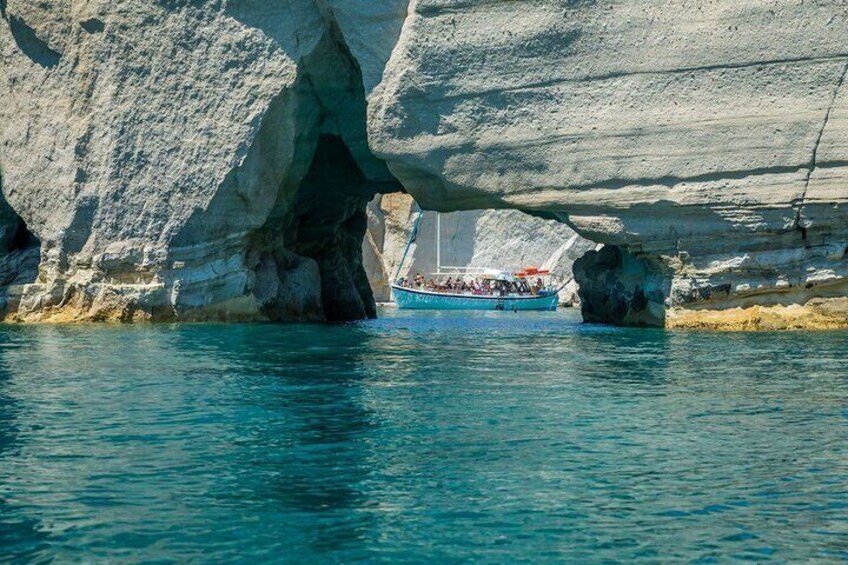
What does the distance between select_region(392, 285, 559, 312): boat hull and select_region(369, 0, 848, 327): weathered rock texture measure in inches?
948

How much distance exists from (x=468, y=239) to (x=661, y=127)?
43821 millimetres

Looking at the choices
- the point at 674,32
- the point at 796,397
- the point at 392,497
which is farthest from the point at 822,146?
the point at 392,497

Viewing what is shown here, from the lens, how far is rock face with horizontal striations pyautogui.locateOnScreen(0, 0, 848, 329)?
2069cm

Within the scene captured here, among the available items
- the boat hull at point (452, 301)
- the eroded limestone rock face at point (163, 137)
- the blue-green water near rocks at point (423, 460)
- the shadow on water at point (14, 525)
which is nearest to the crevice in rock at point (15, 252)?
the eroded limestone rock face at point (163, 137)

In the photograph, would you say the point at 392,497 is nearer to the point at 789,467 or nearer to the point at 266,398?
the point at 789,467

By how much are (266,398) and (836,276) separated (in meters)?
12.7

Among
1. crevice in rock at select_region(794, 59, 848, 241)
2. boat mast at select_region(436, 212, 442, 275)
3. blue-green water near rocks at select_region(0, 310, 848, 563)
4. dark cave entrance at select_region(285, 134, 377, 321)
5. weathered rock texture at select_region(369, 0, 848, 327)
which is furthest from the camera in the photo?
boat mast at select_region(436, 212, 442, 275)

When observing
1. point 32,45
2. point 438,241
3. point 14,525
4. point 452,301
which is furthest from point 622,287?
point 438,241

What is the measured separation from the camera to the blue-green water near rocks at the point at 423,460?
633 cm

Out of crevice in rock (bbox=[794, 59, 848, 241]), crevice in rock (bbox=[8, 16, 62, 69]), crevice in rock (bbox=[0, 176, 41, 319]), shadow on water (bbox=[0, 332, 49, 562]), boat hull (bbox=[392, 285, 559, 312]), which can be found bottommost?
shadow on water (bbox=[0, 332, 49, 562])

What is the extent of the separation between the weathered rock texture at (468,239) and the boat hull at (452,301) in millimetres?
14981

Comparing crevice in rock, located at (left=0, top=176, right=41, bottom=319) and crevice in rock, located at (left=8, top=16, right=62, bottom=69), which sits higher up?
crevice in rock, located at (left=8, top=16, right=62, bottom=69)

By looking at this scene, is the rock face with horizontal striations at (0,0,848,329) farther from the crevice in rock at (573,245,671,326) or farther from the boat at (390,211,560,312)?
the boat at (390,211,560,312)

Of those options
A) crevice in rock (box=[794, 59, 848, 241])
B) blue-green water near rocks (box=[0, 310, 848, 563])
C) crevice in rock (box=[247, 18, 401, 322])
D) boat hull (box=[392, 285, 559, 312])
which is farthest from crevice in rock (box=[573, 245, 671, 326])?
boat hull (box=[392, 285, 559, 312])
